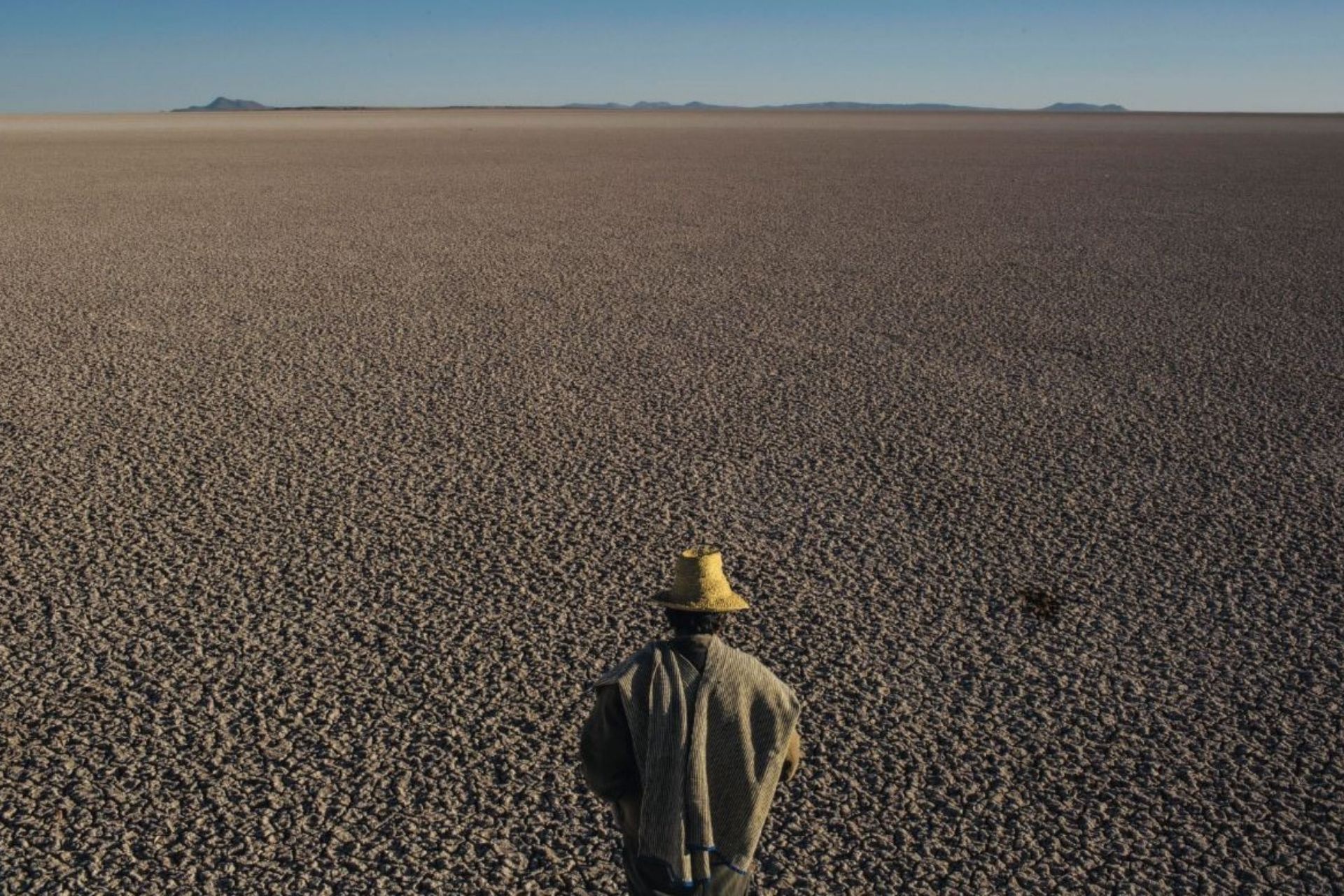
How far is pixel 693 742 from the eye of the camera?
6.51 feet

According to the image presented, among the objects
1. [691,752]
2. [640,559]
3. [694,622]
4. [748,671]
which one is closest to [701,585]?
[694,622]

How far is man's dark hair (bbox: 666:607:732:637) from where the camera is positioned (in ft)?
6.58

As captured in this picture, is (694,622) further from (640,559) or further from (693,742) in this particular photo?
(640,559)

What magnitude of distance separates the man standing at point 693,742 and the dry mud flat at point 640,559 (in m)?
0.90

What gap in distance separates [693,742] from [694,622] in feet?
0.63

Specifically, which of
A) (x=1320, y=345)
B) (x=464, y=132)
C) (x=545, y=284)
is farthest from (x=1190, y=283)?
(x=464, y=132)

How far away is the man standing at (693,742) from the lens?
1.99 meters

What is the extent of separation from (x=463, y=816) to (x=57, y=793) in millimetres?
1049

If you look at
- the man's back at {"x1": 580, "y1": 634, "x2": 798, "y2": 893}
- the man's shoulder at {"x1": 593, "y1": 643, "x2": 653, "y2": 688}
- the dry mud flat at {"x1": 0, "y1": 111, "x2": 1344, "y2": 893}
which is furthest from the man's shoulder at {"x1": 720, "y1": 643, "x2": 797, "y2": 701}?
the dry mud flat at {"x1": 0, "y1": 111, "x2": 1344, "y2": 893}

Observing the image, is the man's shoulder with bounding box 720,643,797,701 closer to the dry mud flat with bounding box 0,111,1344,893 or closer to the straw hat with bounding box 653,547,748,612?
the straw hat with bounding box 653,547,748,612

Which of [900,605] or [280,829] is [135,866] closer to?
[280,829]

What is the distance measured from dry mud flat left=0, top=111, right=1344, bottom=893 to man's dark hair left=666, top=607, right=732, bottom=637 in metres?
1.10

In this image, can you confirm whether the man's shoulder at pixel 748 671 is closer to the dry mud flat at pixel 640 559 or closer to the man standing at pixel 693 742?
the man standing at pixel 693 742

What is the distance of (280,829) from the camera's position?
9.81 ft
